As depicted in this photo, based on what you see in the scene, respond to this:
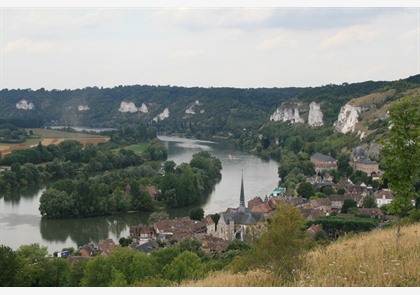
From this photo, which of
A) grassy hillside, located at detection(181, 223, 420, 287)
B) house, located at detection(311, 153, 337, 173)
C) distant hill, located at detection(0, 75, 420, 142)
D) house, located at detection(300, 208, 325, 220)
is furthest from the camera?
distant hill, located at detection(0, 75, 420, 142)

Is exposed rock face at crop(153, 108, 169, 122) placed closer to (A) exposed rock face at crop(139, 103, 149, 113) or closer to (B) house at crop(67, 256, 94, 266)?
(A) exposed rock face at crop(139, 103, 149, 113)

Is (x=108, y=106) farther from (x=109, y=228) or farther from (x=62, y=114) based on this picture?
(x=109, y=228)

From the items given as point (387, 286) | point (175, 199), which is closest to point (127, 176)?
point (175, 199)

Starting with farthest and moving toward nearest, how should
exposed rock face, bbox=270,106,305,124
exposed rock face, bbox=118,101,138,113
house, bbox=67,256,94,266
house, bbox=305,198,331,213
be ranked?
exposed rock face, bbox=118,101,138,113, exposed rock face, bbox=270,106,305,124, house, bbox=305,198,331,213, house, bbox=67,256,94,266

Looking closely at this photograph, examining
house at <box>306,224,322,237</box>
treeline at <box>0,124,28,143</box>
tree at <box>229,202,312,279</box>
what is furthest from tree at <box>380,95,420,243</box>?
treeline at <box>0,124,28,143</box>

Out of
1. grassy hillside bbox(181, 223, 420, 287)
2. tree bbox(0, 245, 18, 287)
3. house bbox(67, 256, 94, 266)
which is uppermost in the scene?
grassy hillside bbox(181, 223, 420, 287)

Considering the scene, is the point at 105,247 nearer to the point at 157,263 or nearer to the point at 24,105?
the point at 157,263

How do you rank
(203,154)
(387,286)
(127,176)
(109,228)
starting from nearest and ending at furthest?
(387,286)
(109,228)
(127,176)
(203,154)
